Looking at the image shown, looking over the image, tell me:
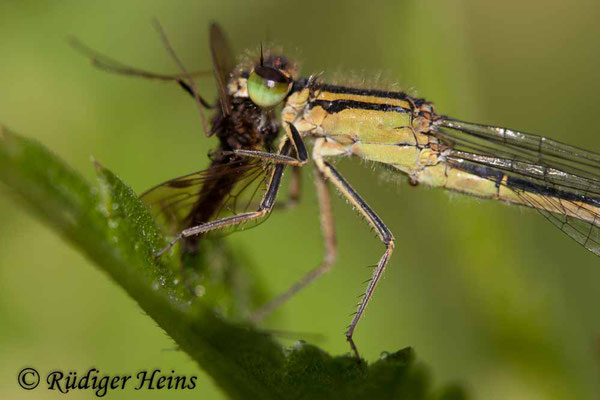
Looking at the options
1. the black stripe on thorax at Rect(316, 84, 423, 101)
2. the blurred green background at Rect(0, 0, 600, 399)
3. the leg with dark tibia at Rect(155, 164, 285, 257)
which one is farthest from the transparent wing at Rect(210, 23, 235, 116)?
the blurred green background at Rect(0, 0, 600, 399)

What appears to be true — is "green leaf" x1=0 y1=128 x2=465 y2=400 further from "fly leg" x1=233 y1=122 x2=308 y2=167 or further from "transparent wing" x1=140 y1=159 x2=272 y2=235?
"fly leg" x1=233 y1=122 x2=308 y2=167

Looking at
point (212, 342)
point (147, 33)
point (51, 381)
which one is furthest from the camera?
point (147, 33)

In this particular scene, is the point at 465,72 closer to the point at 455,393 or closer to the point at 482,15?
the point at 455,393

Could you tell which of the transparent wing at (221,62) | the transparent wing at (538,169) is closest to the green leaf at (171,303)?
the transparent wing at (221,62)

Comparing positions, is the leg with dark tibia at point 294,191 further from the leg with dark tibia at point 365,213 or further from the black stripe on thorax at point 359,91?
the black stripe on thorax at point 359,91

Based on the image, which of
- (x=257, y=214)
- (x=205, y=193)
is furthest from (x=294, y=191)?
(x=205, y=193)

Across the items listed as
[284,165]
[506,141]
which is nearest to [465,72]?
[506,141]

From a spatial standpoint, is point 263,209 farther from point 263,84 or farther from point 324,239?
point 324,239
